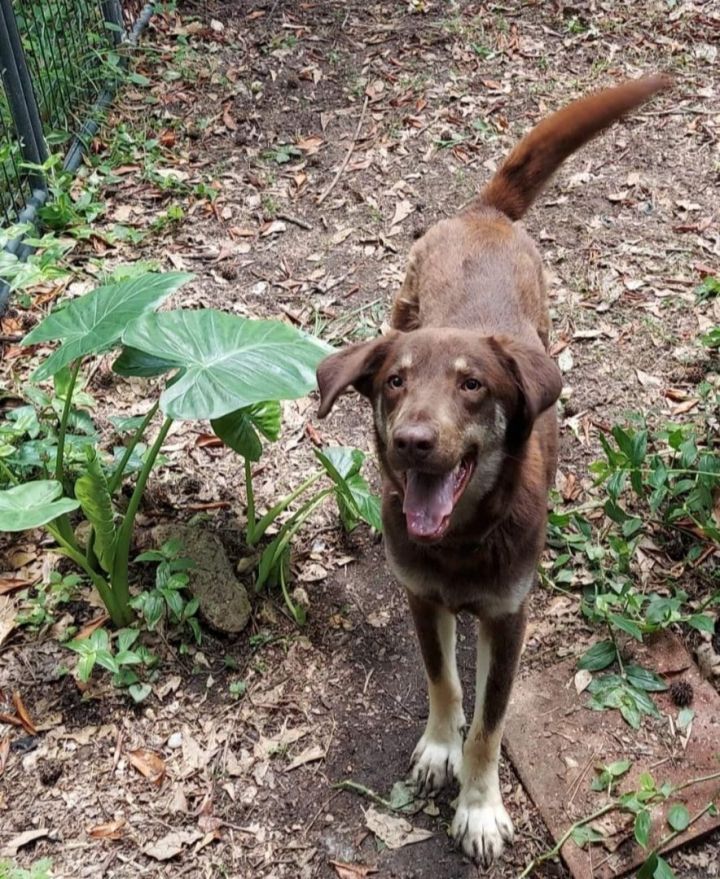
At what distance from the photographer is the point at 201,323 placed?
334cm

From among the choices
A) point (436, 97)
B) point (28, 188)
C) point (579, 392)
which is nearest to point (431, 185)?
point (436, 97)

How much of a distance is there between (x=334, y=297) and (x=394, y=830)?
2944mm

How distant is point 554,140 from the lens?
3793mm

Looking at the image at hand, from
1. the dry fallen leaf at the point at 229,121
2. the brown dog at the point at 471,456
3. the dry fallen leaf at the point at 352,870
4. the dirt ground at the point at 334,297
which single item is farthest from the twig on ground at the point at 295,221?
the dry fallen leaf at the point at 352,870

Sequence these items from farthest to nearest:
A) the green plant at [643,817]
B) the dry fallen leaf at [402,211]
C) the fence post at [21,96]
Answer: the dry fallen leaf at [402,211] → the fence post at [21,96] → the green plant at [643,817]

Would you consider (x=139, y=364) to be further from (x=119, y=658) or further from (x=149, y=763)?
(x=149, y=763)

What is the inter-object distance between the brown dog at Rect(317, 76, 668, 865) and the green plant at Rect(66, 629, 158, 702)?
1013 mm

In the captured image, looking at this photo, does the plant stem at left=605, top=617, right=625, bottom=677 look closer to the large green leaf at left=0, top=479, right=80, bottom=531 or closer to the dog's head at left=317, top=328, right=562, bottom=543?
the dog's head at left=317, top=328, right=562, bottom=543

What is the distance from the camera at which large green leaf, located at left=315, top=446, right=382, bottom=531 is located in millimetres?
3484

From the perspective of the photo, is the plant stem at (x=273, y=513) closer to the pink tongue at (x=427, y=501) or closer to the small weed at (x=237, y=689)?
the small weed at (x=237, y=689)

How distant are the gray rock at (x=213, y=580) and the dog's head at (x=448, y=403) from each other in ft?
3.57

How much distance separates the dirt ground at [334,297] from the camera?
3.19m

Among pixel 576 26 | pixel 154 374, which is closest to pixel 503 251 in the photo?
pixel 154 374

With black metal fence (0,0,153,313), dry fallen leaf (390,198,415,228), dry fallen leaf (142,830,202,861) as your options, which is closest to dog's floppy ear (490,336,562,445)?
dry fallen leaf (142,830,202,861)
